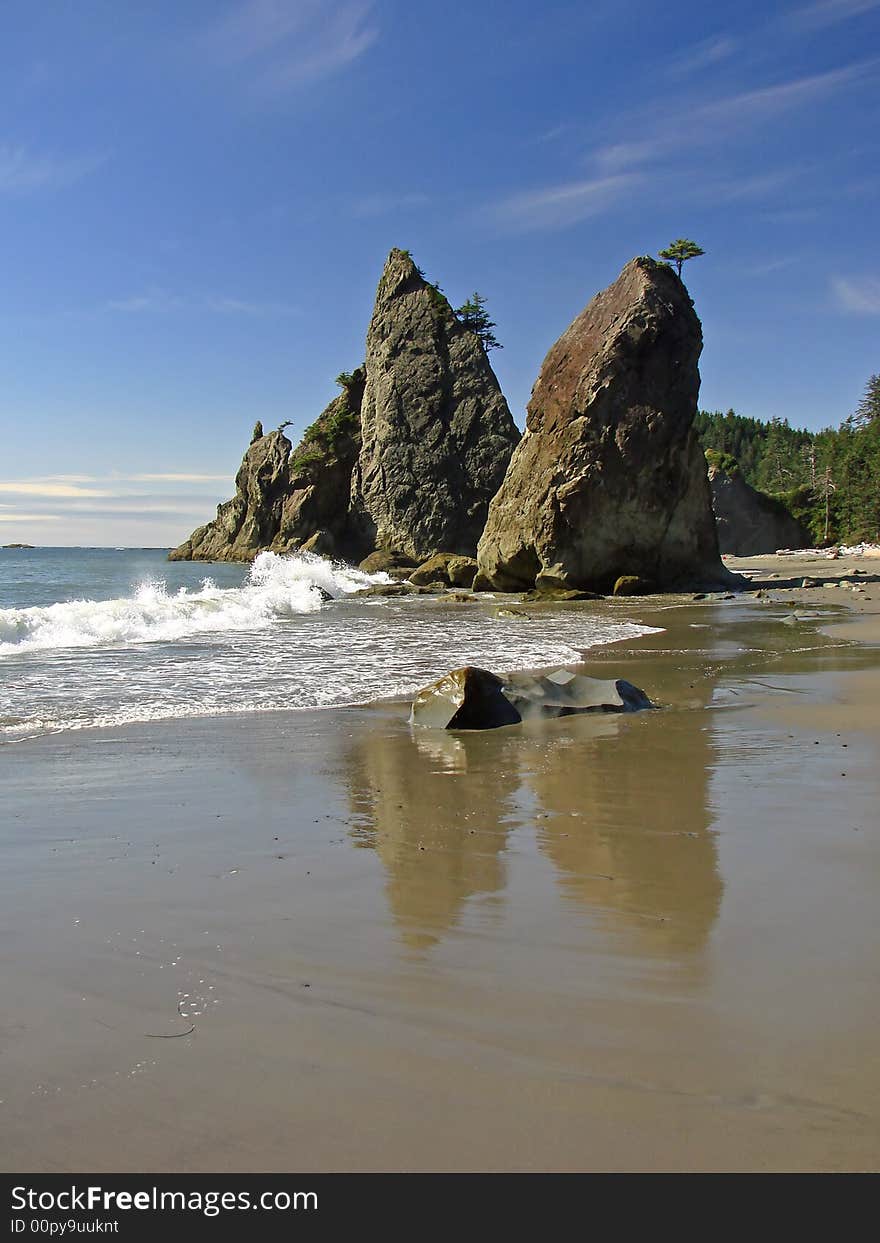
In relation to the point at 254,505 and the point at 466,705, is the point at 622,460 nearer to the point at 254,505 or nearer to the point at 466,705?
the point at 466,705

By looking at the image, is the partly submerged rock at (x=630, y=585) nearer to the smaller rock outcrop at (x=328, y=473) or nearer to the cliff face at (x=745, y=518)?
the cliff face at (x=745, y=518)

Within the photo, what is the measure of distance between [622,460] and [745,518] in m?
39.6

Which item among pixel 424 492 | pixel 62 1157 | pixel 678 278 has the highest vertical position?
pixel 678 278

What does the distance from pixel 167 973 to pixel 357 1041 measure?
81 cm

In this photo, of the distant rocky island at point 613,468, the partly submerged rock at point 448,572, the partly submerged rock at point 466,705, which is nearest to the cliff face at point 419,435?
the partly submerged rock at point 448,572

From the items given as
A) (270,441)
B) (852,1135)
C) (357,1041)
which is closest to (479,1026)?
(357,1041)

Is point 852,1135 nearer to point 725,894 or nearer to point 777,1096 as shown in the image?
point 777,1096

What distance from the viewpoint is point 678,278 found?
2975 centimetres

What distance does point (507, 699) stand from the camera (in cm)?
809

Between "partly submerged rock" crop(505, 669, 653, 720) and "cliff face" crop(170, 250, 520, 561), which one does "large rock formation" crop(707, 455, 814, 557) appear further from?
"partly submerged rock" crop(505, 669, 653, 720)

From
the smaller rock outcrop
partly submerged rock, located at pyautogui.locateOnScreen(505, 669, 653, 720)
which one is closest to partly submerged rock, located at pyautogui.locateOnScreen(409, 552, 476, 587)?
partly submerged rock, located at pyautogui.locateOnScreen(505, 669, 653, 720)

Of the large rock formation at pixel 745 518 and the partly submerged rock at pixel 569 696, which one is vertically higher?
the large rock formation at pixel 745 518

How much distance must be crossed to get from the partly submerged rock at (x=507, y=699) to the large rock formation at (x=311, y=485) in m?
50.0

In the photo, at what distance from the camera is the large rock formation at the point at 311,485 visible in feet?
A: 212
